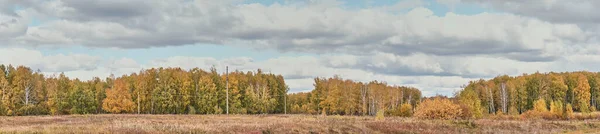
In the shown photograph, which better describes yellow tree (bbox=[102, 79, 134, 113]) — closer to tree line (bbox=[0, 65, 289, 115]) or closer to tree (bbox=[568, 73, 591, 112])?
tree line (bbox=[0, 65, 289, 115])

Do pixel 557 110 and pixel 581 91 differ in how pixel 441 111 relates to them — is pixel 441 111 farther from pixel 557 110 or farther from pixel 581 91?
pixel 581 91

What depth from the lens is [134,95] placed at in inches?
4065

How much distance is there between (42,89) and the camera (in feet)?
331

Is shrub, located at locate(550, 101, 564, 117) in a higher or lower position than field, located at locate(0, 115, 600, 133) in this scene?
lower

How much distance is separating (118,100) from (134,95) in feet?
18.2

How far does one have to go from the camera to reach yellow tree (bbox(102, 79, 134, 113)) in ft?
318

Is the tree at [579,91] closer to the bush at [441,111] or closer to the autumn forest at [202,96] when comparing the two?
the autumn forest at [202,96]

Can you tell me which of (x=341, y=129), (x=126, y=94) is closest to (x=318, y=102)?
(x=126, y=94)

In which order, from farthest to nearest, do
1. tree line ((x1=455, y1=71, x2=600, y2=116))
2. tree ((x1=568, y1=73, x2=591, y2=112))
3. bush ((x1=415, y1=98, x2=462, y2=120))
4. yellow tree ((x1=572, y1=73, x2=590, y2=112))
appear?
tree ((x1=568, y1=73, x2=591, y2=112))
yellow tree ((x1=572, y1=73, x2=590, y2=112))
tree line ((x1=455, y1=71, x2=600, y2=116))
bush ((x1=415, y1=98, x2=462, y2=120))

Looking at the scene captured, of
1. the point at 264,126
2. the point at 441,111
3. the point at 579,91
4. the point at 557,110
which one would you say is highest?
the point at 579,91

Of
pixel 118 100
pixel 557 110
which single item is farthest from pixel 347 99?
pixel 118 100

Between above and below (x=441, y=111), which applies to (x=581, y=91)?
above

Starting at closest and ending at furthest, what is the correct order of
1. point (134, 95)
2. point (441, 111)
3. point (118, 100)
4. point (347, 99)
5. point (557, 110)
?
point (441, 111), point (557, 110), point (118, 100), point (134, 95), point (347, 99)

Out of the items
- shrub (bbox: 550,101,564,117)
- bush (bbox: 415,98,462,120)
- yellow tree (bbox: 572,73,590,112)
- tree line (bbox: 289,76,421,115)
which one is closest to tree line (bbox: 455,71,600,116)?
yellow tree (bbox: 572,73,590,112)
